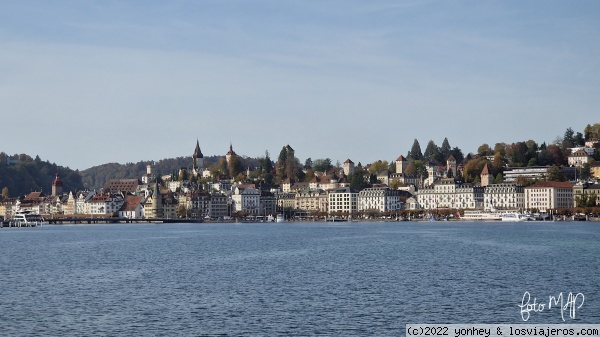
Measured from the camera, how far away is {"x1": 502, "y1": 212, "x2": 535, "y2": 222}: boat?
124562 mm

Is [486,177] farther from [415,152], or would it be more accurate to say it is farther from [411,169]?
[415,152]

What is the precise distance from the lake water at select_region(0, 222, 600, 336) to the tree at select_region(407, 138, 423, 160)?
134691 millimetres

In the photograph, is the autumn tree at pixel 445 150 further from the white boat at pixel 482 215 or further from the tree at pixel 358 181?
the white boat at pixel 482 215

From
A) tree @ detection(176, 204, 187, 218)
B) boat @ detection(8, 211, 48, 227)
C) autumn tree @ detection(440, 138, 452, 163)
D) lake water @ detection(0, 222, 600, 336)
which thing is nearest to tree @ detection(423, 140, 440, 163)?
autumn tree @ detection(440, 138, 452, 163)

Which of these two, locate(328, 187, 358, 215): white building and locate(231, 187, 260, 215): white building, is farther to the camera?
locate(231, 187, 260, 215): white building

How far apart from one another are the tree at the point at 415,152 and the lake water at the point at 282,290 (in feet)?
442

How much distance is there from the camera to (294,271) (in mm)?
39219

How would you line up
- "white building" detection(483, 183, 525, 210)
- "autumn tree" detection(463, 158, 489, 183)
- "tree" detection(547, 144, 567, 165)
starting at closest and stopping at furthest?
"white building" detection(483, 183, 525, 210) < "autumn tree" detection(463, 158, 489, 183) < "tree" detection(547, 144, 567, 165)

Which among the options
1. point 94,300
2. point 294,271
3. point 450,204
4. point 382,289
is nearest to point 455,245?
point 294,271

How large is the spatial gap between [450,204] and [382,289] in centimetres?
11853

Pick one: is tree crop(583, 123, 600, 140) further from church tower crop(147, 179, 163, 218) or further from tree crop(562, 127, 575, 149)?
church tower crop(147, 179, 163, 218)

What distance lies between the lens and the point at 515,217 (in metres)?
125

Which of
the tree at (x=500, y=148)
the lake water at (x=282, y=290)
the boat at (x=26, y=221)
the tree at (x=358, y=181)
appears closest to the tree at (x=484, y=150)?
the tree at (x=500, y=148)

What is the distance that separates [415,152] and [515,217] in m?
64.4
